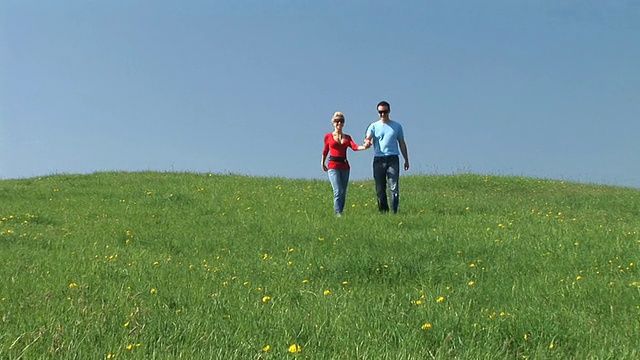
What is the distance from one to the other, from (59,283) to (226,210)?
686 centimetres

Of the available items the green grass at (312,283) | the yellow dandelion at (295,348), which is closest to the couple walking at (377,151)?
the green grass at (312,283)

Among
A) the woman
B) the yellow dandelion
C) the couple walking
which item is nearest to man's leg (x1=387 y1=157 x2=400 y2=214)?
the couple walking

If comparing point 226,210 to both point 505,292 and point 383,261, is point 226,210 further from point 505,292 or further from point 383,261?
point 505,292

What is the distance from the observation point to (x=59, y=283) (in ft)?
20.7

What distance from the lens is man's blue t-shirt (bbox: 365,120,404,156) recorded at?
39.2 feet

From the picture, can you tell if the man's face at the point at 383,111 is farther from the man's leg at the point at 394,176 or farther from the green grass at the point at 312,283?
the green grass at the point at 312,283

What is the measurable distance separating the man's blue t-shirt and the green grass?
1381mm

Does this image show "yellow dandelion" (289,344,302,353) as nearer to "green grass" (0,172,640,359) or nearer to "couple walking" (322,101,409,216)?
"green grass" (0,172,640,359)

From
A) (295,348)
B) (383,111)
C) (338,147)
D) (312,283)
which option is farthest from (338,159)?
(295,348)

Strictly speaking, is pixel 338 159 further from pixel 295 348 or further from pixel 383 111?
pixel 295 348

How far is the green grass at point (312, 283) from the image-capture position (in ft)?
13.5

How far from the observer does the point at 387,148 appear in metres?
12.0

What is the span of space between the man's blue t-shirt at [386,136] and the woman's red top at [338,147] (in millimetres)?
408

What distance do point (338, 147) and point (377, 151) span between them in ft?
2.35
